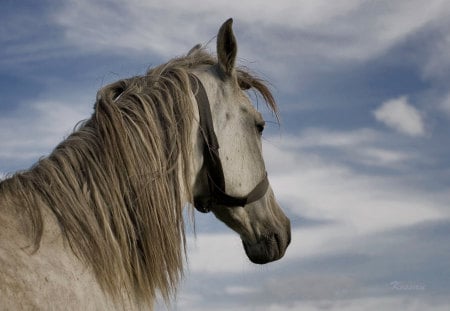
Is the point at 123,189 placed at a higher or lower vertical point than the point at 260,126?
lower

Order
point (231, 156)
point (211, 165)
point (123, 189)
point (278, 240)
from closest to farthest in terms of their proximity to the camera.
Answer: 1. point (123, 189)
2. point (211, 165)
3. point (231, 156)
4. point (278, 240)

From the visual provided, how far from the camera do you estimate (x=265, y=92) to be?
19.1 feet

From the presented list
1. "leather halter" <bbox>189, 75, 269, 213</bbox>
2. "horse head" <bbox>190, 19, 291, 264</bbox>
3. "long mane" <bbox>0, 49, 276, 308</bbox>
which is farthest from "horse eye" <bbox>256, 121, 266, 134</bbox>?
"long mane" <bbox>0, 49, 276, 308</bbox>

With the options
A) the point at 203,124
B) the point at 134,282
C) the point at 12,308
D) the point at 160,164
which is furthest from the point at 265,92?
the point at 12,308

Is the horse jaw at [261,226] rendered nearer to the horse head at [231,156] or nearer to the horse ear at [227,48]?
the horse head at [231,156]

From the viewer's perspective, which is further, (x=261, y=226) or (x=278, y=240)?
(x=278, y=240)

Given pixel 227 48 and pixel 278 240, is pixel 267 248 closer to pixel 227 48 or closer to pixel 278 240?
pixel 278 240

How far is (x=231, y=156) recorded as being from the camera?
4.74 m

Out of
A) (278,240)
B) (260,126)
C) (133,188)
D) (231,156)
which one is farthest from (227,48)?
(278,240)

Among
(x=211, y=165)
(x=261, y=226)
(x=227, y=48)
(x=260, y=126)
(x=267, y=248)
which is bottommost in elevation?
(x=267, y=248)

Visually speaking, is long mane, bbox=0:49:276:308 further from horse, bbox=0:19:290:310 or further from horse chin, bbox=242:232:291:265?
horse chin, bbox=242:232:291:265

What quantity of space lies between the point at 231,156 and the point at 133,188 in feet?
3.35

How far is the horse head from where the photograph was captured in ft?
15.1

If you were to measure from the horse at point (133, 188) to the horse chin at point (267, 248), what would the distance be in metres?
0.31
